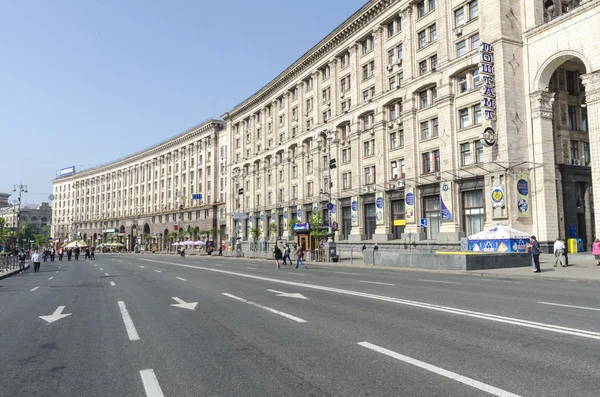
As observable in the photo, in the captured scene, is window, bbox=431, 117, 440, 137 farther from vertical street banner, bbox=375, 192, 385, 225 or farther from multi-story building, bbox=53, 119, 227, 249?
multi-story building, bbox=53, 119, 227, 249

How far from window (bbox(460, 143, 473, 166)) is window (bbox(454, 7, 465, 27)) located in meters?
10.7

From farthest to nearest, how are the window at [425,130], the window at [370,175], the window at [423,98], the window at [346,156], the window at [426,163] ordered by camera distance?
the window at [346,156] < the window at [370,175] < the window at [423,98] < the window at [425,130] < the window at [426,163]

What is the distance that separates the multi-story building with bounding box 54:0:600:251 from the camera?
112ft

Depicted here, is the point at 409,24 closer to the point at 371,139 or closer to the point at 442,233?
the point at 371,139

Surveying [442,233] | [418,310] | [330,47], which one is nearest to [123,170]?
[330,47]

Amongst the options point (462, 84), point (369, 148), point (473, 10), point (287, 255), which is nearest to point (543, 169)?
point (462, 84)

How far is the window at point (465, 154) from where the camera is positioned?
37369mm

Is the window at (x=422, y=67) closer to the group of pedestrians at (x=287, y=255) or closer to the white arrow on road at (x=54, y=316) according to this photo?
the group of pedestrians at (x=287, y=255)

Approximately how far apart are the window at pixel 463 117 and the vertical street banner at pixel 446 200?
5.15m

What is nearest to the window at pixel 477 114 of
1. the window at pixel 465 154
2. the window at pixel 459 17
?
the window at pixel 465 154

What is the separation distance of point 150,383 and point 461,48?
131 ft

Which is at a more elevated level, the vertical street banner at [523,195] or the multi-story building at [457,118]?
the multi-story building at [457,118]

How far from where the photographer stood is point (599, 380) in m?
4.73

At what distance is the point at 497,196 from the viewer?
112 ft
